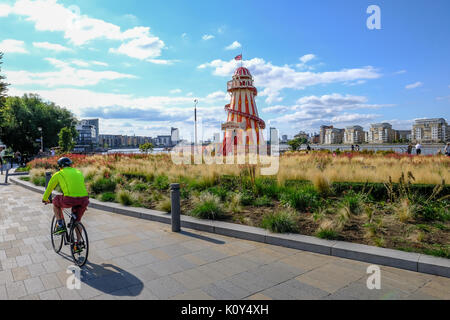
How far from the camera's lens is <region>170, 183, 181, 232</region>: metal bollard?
6.51m

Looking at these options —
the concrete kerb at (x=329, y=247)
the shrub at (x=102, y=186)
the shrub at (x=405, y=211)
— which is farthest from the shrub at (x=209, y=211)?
the shrub at (x=102, y=186)

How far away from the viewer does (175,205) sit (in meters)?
6.55

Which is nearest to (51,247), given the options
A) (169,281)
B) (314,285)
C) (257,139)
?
(169,281)

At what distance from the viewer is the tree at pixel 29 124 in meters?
43.5

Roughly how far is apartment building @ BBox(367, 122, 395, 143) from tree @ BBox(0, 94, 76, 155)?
113391mm

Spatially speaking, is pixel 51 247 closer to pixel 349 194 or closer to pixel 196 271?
pixel 196 271

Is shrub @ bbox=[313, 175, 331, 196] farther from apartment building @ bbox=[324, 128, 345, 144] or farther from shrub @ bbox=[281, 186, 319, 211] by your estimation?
apartment building @ bbox=[324, 128, 345, 144]

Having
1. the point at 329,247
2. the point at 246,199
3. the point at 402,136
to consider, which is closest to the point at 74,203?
the point at 329,247

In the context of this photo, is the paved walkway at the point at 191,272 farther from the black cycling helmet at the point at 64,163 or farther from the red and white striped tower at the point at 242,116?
the red and white striped tower at the point at 242,116

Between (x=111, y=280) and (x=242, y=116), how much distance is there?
87.1 feet

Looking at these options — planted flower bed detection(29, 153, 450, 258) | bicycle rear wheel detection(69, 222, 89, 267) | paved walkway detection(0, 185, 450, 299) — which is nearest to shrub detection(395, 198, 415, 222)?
planted flower bed detection(29, 153, 450, 258)

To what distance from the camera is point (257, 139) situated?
30219mm

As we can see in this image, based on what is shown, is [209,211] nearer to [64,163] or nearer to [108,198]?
[64,163]
